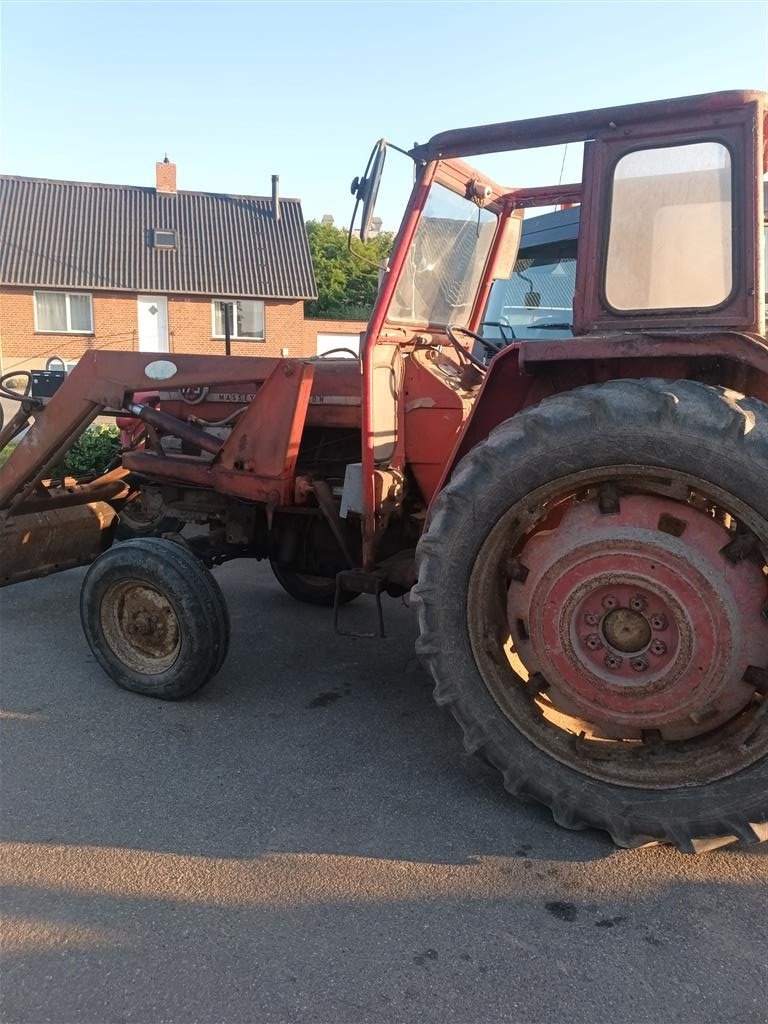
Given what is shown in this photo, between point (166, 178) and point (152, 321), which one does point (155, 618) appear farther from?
point (166, 178)

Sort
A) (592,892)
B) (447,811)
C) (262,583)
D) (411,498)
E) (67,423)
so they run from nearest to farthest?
(592,892) → (447,811) → (411,498) → (67,423) → (262,583)

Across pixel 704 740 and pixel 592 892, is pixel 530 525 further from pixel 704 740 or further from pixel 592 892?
pixel 592 892

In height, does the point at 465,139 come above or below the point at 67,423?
above

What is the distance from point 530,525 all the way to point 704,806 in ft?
3.50

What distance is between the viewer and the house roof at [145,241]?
24.5 metres

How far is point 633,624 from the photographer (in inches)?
106

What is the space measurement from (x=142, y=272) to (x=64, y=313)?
282 cm

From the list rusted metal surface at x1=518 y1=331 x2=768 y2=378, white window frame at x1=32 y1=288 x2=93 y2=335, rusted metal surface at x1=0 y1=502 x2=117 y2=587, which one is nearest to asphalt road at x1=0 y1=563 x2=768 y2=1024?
rusted metal surface at x1=0 y1=502 x2=117 y2=587

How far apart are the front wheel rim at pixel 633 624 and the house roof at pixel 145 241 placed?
78.5ft

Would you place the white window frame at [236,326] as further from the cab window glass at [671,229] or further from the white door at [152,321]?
the cab window glass at [671,229]

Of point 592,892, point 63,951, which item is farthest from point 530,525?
point 63,951

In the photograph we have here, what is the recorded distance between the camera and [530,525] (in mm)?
2840

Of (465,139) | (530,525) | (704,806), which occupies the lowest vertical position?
(704,806)

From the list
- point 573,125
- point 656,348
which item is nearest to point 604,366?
point 656,348
